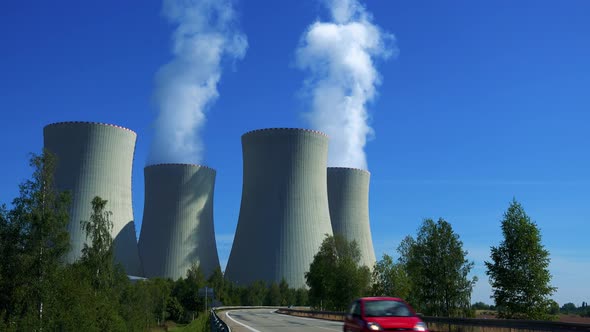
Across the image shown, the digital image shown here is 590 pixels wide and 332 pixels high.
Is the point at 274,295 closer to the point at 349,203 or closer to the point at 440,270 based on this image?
the point at 349,203

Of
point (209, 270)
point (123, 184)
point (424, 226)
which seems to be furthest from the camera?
point (209, 270)

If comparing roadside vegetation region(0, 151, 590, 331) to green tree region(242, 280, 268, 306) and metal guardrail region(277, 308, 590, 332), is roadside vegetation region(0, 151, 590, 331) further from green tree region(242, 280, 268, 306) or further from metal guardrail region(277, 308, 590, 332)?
green tree region(242, 280, 268, 306)

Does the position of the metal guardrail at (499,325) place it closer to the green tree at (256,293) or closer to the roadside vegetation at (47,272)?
the roadside vegetation at (47,272)

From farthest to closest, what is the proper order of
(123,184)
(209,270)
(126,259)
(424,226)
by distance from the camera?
1. (209,270)
2. (126,259)
3. (123,184)
4. (424,226)

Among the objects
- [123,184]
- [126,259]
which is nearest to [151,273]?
[126,259]

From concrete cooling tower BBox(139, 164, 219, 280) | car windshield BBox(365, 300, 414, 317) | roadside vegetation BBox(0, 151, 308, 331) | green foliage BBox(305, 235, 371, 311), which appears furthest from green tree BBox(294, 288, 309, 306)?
car windshield BBox(365, 300, 414, 317)

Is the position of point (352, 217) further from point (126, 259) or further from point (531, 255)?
point (531, 255)

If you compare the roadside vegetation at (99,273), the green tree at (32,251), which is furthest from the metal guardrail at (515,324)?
the green tree at (32,251)
